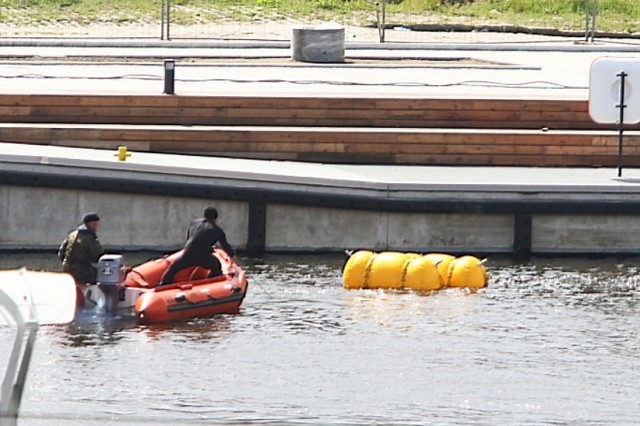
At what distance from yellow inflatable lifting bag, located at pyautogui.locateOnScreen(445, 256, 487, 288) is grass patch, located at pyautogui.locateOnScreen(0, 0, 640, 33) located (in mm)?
21775

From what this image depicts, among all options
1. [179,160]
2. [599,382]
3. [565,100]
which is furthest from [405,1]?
[599,382]

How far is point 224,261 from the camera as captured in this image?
749 inches

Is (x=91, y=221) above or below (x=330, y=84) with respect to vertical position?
below

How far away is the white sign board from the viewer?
2230 cm

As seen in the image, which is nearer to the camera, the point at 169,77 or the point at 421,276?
the point at 421,276

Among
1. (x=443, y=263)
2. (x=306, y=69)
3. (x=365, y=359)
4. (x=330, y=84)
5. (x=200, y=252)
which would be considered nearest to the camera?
(x=365, y=359)

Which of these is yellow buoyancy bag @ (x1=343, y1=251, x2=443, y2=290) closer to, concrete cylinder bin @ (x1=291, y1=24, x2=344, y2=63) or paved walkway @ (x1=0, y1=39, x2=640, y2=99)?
paved walkway @ (x1=0, y1=39, x2=640, y2=99)

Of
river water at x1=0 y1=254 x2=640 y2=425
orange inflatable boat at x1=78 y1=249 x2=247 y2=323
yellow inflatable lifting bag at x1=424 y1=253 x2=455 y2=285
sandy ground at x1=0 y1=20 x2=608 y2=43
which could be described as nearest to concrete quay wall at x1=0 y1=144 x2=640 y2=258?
river water at x1=0 y1=254 x2=640 y2=425

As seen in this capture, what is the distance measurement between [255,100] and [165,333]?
720 centimetres

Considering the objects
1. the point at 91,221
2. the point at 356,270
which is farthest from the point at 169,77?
the point at 91,221

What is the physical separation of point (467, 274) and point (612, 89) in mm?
4442

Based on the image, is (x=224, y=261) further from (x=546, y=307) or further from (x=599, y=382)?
(x=599, y=382)

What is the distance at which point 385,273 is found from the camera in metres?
19.5

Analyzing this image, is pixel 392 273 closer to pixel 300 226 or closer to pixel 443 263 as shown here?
pixel 443 263
